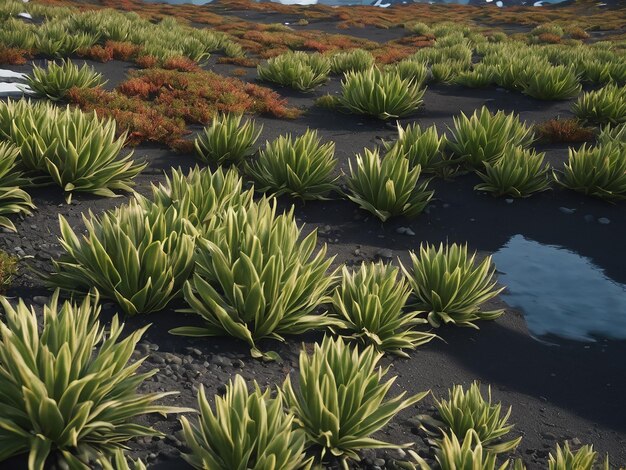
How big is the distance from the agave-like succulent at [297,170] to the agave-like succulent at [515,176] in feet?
7.35

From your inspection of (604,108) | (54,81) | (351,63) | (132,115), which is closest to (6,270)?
(132,115)

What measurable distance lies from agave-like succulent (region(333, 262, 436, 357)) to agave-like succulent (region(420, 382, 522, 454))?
2.58 feet

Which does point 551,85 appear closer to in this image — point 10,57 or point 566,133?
point 566,133

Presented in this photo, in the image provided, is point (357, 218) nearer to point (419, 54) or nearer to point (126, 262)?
point (126, 262)

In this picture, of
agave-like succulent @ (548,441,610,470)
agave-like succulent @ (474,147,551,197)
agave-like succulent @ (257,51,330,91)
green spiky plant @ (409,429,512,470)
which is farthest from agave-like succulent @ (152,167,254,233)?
agave-like succulent @ (257,51,330,91)

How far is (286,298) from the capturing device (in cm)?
473

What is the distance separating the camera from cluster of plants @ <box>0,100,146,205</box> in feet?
21.3

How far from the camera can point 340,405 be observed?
3.75 meters

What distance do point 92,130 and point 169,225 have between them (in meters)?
2.34

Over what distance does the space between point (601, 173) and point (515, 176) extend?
45.8 inches

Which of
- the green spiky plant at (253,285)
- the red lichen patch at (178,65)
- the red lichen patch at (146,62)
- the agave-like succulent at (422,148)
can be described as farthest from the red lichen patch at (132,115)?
the green spiky plant at (253,285)

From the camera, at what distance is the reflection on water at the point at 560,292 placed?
5.62m

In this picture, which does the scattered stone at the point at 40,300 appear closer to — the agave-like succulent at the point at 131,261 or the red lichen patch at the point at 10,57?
the agave-like succulent at the point at 131,261

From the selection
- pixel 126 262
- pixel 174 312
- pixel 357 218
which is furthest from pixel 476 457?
pixel 357 218
